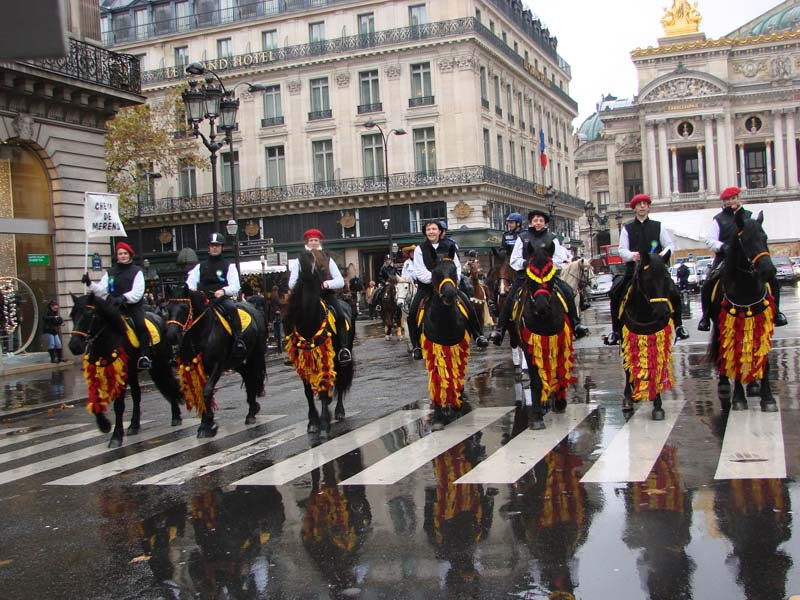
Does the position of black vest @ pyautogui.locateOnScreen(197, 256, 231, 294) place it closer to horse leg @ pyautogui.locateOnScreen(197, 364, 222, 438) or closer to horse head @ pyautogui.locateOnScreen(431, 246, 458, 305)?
horse leg @ pyautogui.locateOnScreen(197, 364, 222, 438)

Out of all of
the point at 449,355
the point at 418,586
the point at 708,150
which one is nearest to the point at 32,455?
the point at 449,355

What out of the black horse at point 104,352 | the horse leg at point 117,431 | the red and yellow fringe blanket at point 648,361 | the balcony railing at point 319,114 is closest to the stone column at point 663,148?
the balcony railing at point 319,114

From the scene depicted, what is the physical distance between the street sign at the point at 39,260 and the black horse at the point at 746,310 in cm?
1933

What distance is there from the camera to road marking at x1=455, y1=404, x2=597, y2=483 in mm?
7684

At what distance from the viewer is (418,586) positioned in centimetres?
516

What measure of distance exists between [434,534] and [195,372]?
5.63 metres

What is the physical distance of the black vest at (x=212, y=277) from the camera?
36.4 feet

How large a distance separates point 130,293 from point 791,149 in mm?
100692

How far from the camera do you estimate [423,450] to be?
901 centimetres

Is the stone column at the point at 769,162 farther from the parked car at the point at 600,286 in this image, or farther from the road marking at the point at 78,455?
the road marking at the point at 78,455

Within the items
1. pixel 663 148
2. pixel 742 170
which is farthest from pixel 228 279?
pixel 742 170

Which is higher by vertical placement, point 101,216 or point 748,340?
point 101,216

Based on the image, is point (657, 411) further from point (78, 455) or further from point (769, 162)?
point (769, 162)

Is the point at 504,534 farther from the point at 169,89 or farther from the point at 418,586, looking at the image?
the point at 169,89
